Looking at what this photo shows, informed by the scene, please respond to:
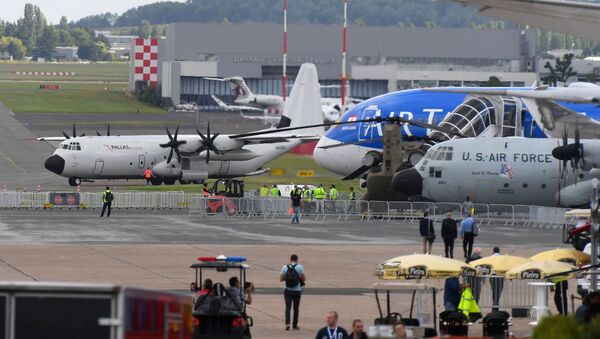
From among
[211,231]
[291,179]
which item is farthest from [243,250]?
[291,179]

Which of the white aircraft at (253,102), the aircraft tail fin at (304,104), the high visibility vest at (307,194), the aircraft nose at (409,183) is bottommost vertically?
the high visibility vest at (307,194)

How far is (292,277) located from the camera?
2508cm

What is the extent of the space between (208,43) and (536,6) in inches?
5805

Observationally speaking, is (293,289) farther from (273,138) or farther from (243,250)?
(273,138)

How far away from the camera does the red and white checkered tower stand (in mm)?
162875

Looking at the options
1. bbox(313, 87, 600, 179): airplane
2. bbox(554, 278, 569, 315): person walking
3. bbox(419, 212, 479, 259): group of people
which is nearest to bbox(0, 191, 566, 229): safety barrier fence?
bbox(313, 87, 600, 179): airplane

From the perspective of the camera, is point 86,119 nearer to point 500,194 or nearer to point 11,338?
point 500,194

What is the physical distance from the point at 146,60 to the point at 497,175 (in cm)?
11999

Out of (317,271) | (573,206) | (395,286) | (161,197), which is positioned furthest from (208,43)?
(395,286)

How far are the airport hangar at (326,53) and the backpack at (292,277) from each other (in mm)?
130124

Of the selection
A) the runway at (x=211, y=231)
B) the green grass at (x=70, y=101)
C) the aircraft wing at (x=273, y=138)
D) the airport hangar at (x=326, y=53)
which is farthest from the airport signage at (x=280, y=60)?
the runway at (x=211, y=231)

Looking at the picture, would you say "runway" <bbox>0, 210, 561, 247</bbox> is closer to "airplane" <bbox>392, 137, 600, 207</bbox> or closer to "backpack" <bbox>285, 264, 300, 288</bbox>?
"airplane" <bbox>392, 137, 600, 207</bbox>

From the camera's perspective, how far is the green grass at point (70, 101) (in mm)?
143875

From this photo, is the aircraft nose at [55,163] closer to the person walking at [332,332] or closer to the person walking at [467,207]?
the person walking at [467,207]
